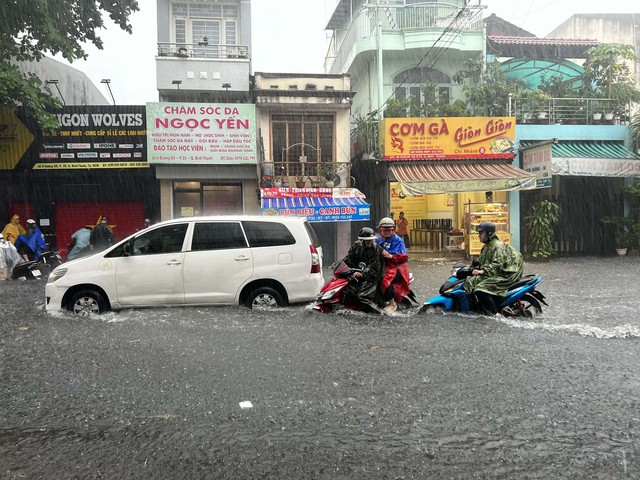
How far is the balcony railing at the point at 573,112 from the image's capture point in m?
17.0

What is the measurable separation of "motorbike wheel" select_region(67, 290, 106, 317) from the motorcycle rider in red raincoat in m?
4.32

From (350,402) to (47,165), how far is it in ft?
46.3

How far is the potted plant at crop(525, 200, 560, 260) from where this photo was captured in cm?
1593

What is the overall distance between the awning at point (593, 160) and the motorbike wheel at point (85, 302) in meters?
13.3

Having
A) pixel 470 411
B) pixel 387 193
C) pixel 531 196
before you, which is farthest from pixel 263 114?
pixel 470 411

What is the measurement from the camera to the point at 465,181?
1459 centimetres

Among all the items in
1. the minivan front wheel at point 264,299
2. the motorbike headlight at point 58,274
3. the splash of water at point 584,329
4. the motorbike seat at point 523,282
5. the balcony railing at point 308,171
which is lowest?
the splash of water at point 584,329

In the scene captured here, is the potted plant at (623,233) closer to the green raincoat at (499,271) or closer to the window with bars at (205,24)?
the green raincoat at (499,271)

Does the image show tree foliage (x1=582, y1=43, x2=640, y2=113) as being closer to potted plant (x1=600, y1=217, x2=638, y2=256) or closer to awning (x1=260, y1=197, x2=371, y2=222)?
potted plant (x1=600, y1=217, x2=638, y2=256)

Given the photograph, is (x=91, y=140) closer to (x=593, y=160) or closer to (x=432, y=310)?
(x=432, y=310)

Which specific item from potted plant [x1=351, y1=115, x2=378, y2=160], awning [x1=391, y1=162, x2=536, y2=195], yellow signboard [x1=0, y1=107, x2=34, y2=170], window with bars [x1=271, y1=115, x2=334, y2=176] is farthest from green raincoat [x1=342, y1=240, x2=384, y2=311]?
yellow signboard [x1=0, y1=107, x2=34, y2=170]

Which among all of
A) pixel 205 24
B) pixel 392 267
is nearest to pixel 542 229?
pixel 392 267

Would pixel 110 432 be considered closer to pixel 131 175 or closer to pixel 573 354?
pixel 573 354

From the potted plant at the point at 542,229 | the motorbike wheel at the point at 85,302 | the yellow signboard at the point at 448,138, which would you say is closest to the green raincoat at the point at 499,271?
the motorbike wheel at the point at 85,302
